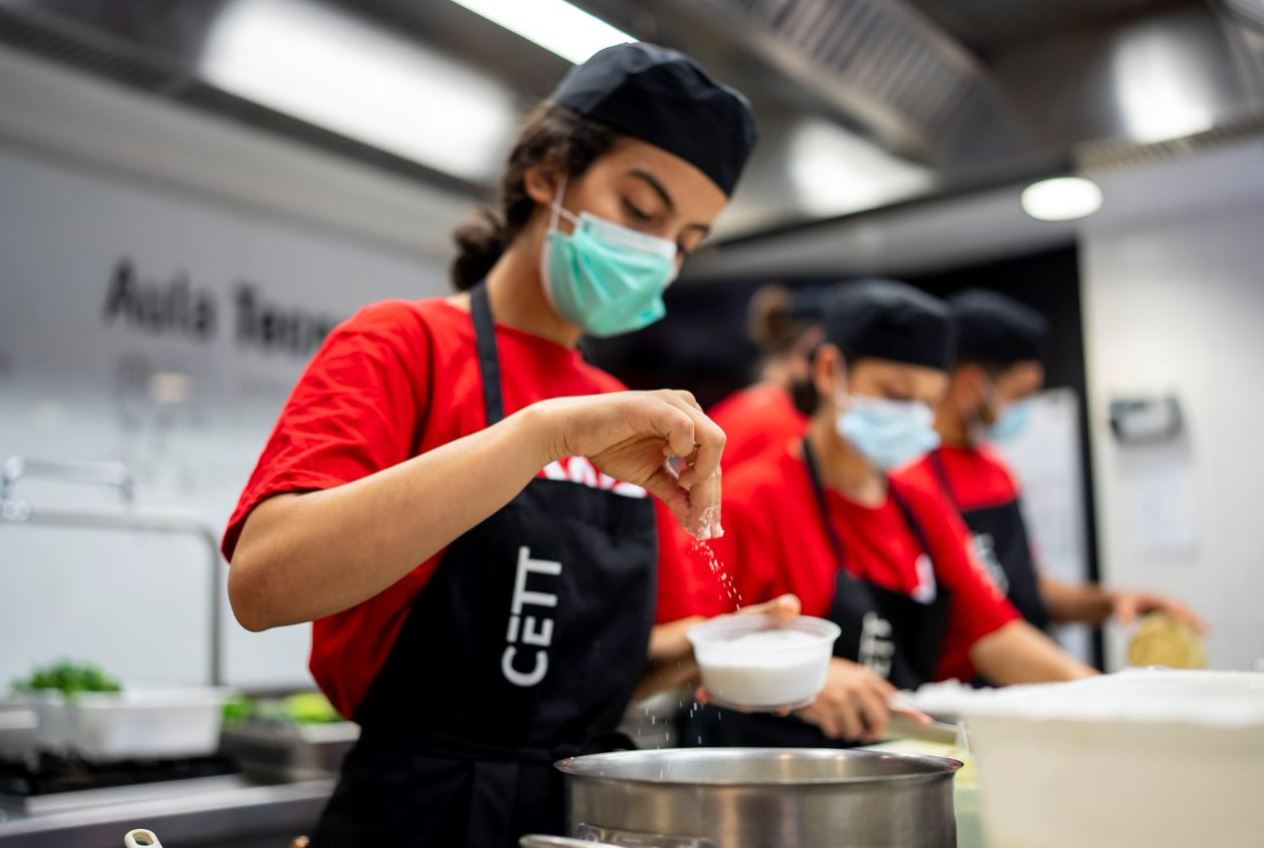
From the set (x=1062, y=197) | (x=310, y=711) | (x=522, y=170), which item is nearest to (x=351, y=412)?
(x=522, y=170)

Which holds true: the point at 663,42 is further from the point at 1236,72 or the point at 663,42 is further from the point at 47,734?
the point at 47,734

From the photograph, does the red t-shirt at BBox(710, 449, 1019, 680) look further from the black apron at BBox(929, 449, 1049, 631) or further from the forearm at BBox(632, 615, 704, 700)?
the black apron at BBox(929, 449, 1049, 631)

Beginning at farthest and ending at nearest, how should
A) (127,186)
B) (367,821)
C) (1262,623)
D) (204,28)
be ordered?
1. (1262,623)
2. (127,186)
3. (204,28)
4. (367,821)

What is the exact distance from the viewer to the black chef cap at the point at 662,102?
1.50 meters

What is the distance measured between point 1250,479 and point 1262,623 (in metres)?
0.55

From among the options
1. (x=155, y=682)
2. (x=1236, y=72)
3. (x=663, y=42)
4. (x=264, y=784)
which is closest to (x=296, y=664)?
(x=155, y=682)

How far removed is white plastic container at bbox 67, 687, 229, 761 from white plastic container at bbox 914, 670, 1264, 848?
2103mm

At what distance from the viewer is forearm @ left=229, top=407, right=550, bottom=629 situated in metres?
1.09

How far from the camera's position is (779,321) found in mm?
3893

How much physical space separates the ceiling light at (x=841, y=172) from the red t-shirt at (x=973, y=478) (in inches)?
38.5

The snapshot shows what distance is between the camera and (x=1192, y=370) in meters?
4.79

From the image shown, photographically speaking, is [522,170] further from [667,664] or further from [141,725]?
[141,725]

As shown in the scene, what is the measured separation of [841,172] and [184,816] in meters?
2.87

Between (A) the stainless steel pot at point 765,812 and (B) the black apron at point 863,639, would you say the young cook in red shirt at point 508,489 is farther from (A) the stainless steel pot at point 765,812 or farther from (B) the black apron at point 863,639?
(B) the black apron at point 863,639
